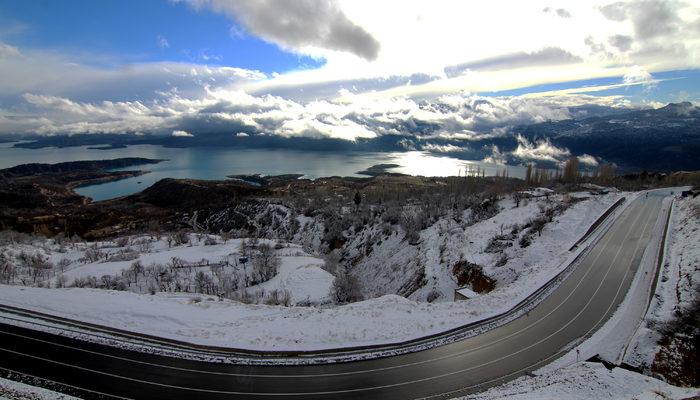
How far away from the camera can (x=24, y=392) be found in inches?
836

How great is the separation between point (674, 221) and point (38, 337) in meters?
87.5

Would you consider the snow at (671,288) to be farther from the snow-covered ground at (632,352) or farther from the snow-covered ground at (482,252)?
the snow-covered ground at (482,252)

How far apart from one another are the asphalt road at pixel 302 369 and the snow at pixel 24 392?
111cm

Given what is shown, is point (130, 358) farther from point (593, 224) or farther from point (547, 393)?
point (593, 224)

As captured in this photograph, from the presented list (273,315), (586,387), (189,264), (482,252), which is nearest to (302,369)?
(273,315)

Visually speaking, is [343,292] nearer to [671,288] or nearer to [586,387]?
[586,387]

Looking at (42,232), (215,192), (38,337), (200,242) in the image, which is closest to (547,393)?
(38,337)

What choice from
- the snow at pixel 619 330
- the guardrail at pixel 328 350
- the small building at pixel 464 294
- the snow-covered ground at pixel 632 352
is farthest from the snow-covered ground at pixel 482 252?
the guardrail at pixel 328 350

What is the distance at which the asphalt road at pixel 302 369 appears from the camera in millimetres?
22203

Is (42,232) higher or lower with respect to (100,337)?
lower

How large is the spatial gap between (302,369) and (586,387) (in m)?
17.3

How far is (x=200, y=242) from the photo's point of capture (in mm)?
85562

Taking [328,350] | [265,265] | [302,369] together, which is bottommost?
[265,265]

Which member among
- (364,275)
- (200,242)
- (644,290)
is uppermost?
(644,290)
